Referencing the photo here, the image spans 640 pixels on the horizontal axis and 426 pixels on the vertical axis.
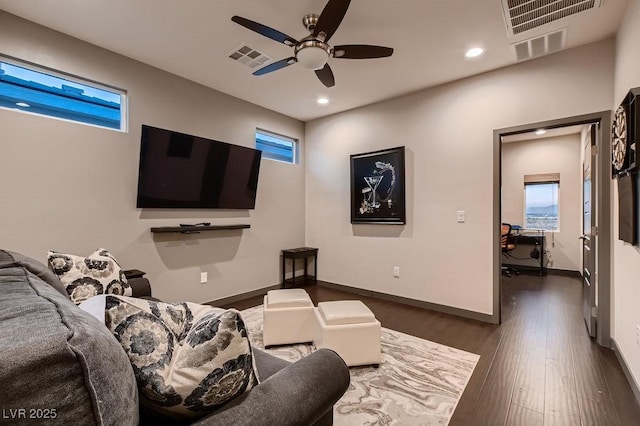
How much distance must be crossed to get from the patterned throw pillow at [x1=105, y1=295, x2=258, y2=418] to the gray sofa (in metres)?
0.05

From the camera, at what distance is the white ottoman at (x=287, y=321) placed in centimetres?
261

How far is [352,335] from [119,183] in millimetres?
2747

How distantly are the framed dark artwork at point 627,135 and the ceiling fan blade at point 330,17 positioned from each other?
6.26 ft

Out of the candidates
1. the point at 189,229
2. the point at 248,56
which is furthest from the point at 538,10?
the point at 189,229

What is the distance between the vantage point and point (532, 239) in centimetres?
602

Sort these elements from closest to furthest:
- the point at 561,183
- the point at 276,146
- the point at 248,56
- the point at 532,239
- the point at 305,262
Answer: the point at 248,56
the point at 276,146
the point at 305,262
the point at 561,183
the point at 532,239

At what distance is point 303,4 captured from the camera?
2.27m

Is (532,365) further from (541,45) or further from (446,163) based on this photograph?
(541,45)

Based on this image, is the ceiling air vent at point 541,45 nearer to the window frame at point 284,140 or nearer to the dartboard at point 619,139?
the dartboard at point 619,139

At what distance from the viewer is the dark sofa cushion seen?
1.62ft

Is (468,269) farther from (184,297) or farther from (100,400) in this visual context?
(100,400)

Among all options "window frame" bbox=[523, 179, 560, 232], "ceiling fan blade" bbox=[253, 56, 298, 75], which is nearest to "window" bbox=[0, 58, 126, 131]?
"ceiling fan blade" bbox=[253, 56, 298, 75]

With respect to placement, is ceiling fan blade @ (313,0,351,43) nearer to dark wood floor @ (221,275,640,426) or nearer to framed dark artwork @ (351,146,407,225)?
framed dark artwork @ (351,146,407,225)

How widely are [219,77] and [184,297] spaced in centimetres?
266
